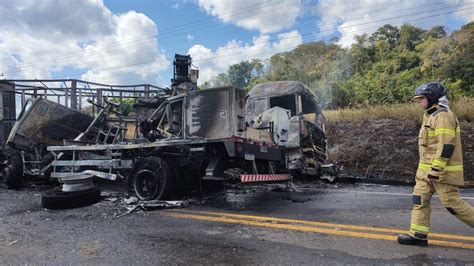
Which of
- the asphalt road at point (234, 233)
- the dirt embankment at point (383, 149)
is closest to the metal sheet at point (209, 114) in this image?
the asphalt road at point (234, 233)

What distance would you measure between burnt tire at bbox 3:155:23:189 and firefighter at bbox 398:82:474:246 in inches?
349

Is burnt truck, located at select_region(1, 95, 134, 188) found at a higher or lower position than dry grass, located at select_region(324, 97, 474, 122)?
lower

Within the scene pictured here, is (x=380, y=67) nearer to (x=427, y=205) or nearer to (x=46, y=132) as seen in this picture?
(x=46, y=132)

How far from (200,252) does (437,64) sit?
38514mm

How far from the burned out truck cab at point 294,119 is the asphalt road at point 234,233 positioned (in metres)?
2.04

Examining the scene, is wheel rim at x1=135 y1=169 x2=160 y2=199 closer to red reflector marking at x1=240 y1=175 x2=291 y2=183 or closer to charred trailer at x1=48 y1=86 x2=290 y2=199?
charred trailer at x1=48 y1=86 x2=290 y2=199

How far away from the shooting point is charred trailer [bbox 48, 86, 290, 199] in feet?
21.6

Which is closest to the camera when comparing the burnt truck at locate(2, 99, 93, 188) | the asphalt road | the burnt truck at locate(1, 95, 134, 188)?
the asphalt road

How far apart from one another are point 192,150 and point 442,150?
12.7 ft

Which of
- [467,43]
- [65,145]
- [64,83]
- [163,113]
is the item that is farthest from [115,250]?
[467,43]

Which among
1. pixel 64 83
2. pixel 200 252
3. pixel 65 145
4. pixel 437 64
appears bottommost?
pixel 200 252

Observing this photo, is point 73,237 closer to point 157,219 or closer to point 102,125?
point 157,219

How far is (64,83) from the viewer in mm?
14250

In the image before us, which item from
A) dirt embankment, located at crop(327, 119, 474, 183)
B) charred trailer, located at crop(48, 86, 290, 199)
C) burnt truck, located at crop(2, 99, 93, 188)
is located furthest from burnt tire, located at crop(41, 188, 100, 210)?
dirt embankment, located at crop(327, 119, 474, 183)
